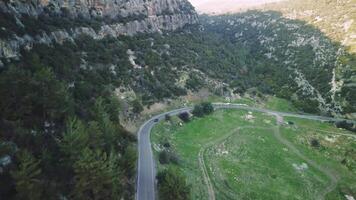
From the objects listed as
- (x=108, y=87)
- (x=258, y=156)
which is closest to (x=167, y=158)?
(x=258, y=156)

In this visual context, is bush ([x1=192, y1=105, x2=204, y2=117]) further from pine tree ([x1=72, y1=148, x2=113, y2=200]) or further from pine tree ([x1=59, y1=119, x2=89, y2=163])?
pine tree ([x1=72, y1=148, x2=113, y2=200])

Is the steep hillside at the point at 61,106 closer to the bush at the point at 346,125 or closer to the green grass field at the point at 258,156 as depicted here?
the green grass field at the point at 258,156

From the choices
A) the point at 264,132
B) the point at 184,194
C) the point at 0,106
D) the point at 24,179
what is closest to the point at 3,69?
the point at 0,106

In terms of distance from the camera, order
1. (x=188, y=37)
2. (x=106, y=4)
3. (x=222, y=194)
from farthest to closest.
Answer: (x=188, y=37)
(x=106, y=4)
(x=222, y=194)

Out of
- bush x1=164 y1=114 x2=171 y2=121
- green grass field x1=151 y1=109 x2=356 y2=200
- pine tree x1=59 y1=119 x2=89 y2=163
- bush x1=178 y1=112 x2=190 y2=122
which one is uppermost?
pine tree x1=59 y1=119 x2=89 y2=163

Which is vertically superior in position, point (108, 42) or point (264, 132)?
point (108, 42)

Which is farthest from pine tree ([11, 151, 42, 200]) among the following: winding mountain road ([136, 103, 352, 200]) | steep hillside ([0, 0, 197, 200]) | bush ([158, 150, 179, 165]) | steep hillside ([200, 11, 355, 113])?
steep hillside ([200, 11, 355, 113])

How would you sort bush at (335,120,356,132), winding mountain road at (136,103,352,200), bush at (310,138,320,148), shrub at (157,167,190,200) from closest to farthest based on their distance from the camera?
1. shrub at (157,167,190,200)
2. winding mountain road at (136,103,352,200)
3. bush at (310,138,320,148)
4. bush at (335,120,356,132)

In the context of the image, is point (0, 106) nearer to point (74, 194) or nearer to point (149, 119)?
point (74, 194)
